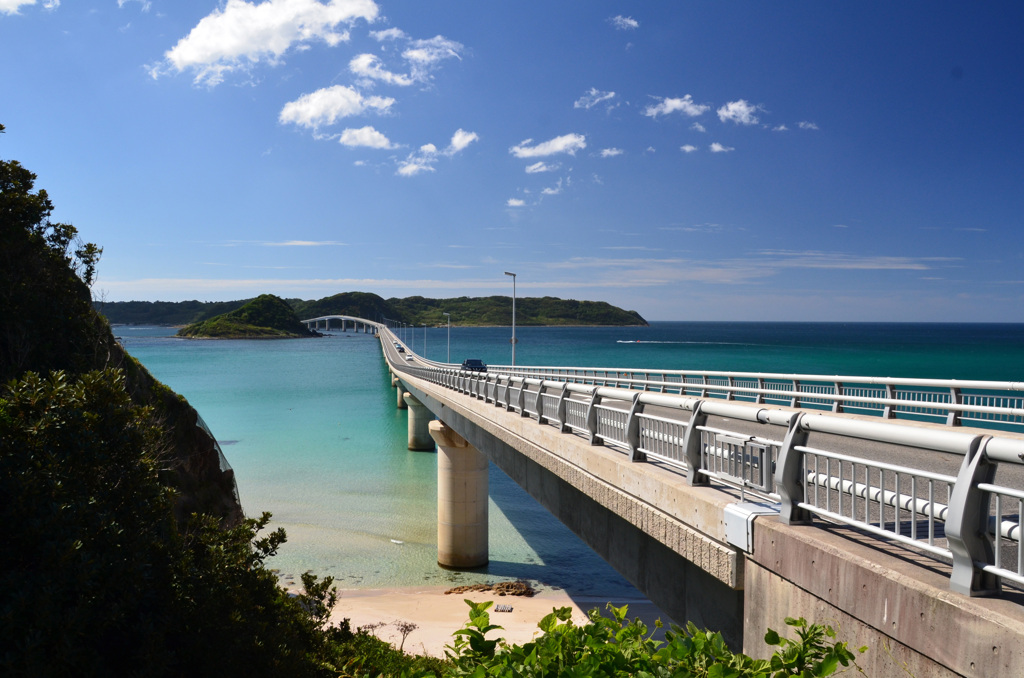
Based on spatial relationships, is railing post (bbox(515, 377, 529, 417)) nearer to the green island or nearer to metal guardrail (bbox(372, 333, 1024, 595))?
metal guardrail (bbox(372, 333, 1024, 595))

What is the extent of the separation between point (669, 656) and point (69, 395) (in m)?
7.97

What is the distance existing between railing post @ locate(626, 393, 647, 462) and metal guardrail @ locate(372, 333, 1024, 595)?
2cm

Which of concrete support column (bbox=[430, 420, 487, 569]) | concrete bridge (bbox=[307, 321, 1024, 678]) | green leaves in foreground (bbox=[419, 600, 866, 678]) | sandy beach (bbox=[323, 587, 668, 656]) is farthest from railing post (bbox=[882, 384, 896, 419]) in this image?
concrete support column (bbox=[430, 420, 487, 569])

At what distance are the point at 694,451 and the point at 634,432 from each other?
1.61 metres

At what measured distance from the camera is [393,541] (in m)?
28.0

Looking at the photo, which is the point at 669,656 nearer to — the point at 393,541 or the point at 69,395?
the point at 69,395

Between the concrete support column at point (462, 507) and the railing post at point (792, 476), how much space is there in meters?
19.7

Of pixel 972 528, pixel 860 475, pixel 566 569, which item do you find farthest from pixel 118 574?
pixel 566 569

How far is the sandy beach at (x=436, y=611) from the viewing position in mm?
17234

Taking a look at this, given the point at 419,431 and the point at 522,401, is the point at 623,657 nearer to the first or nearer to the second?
the point at 522,401

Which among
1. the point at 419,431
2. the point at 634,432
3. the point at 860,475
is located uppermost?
the point at 634,432

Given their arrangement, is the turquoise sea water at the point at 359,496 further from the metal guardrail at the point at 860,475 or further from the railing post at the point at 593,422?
the metal guardrail at the point at 860,475

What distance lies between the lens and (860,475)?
8477mm

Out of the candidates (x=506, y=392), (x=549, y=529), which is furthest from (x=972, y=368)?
(x=506, y=392)
